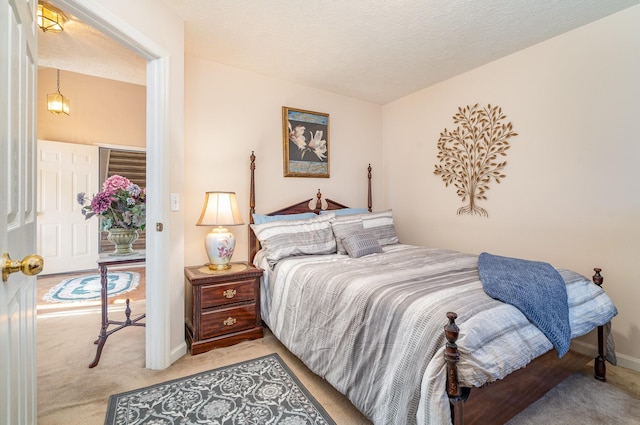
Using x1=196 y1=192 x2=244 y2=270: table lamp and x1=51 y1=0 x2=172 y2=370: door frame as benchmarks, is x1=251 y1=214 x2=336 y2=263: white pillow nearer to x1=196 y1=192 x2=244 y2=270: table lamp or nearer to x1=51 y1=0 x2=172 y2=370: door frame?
x1=196 y1=192 x2=244 y2=270: table lamp

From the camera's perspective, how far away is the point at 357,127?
13.0 feet

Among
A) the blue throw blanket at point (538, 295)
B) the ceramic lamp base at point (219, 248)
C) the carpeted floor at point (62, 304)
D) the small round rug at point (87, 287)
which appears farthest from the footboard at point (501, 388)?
the small round rug at point (87, 287)

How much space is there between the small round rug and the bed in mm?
2577

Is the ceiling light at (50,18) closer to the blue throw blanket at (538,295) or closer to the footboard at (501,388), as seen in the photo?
the footboard at (501,388)

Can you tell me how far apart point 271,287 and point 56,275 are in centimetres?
413

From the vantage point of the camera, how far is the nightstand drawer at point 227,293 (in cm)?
238

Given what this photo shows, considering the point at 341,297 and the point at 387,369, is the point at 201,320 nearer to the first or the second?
the point at 341,297

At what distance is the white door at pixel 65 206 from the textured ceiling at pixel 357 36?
2.01 metres

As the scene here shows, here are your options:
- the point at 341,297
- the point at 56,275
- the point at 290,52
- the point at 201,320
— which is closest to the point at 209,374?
the point at 201,320

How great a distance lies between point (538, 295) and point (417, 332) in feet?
2.35

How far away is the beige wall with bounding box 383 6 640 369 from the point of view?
2201 millimetres

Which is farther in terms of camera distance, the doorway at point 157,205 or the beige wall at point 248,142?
the beige wall at point 248,142

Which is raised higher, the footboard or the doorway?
the doorway

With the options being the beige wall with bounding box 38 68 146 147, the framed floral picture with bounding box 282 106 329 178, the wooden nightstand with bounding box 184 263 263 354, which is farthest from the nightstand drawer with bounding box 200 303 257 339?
the beige wall with bounding box 38 68 146 147
